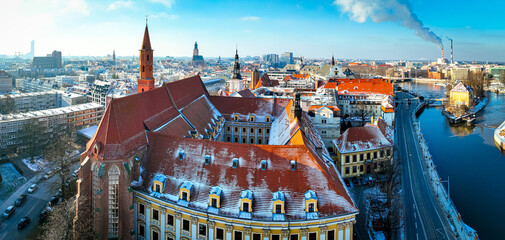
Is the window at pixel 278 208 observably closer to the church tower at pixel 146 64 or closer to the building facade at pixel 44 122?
the church tower at pixel 146 64

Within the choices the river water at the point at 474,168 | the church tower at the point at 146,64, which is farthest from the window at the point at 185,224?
the river water at the point at 474,168

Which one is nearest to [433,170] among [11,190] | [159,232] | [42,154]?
[159,232]

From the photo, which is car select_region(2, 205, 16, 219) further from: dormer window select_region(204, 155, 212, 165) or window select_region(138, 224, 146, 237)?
dormer window select_region(204, 155, 212, 165)

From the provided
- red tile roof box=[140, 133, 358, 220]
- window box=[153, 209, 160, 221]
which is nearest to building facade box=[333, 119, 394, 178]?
red tile roof box=[140, 133, 358, 220]

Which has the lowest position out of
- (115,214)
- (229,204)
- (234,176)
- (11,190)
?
(11,190)

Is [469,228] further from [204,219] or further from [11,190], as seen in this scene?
[11,190]

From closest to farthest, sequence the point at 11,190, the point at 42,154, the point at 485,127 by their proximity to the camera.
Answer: the point at 11,190, the point at 42,154, the point at 485,127

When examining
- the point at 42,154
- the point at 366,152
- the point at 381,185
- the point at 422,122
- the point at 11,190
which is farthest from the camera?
the point at 422,122
